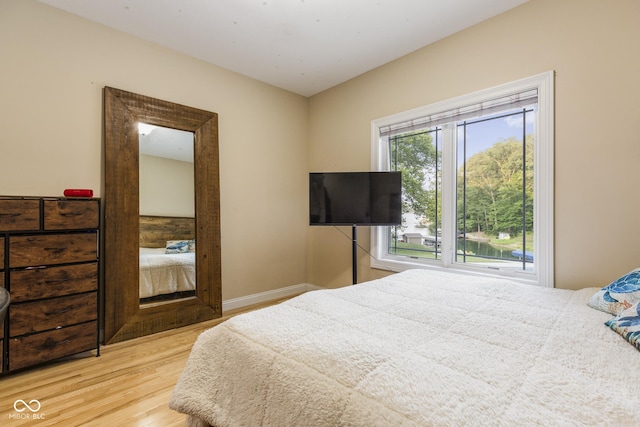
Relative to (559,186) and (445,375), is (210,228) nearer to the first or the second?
(445,375)

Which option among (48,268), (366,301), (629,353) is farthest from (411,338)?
(48,268)

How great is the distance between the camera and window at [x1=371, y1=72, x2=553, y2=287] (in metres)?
2.28

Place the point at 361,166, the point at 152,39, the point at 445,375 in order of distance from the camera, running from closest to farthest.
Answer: the point at 445,375 < the point at 152,39 < the point at 361,166

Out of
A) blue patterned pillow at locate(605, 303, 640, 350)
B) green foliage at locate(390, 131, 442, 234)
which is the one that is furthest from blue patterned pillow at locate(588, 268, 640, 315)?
green foliage at locate(390, 131, 442, 234)

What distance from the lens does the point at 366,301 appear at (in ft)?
5.32

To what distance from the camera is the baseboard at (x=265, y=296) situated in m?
3.41

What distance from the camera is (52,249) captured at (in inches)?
82.4

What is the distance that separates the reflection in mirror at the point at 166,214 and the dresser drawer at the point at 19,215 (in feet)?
2.49

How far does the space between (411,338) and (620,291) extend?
1159mm

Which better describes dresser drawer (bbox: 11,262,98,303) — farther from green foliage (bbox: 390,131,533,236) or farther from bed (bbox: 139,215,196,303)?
green foliage (bbox: 390,131,533,236)

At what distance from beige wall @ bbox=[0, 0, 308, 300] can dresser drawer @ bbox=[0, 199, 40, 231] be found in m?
0.34

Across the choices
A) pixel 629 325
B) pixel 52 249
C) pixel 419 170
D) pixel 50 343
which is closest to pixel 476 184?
pixel 419 170

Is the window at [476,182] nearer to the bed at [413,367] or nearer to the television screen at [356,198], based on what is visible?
the television screen at [356,198]

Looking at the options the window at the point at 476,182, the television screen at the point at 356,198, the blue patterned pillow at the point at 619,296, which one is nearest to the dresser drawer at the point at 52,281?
the television screen at the point at 356,198
